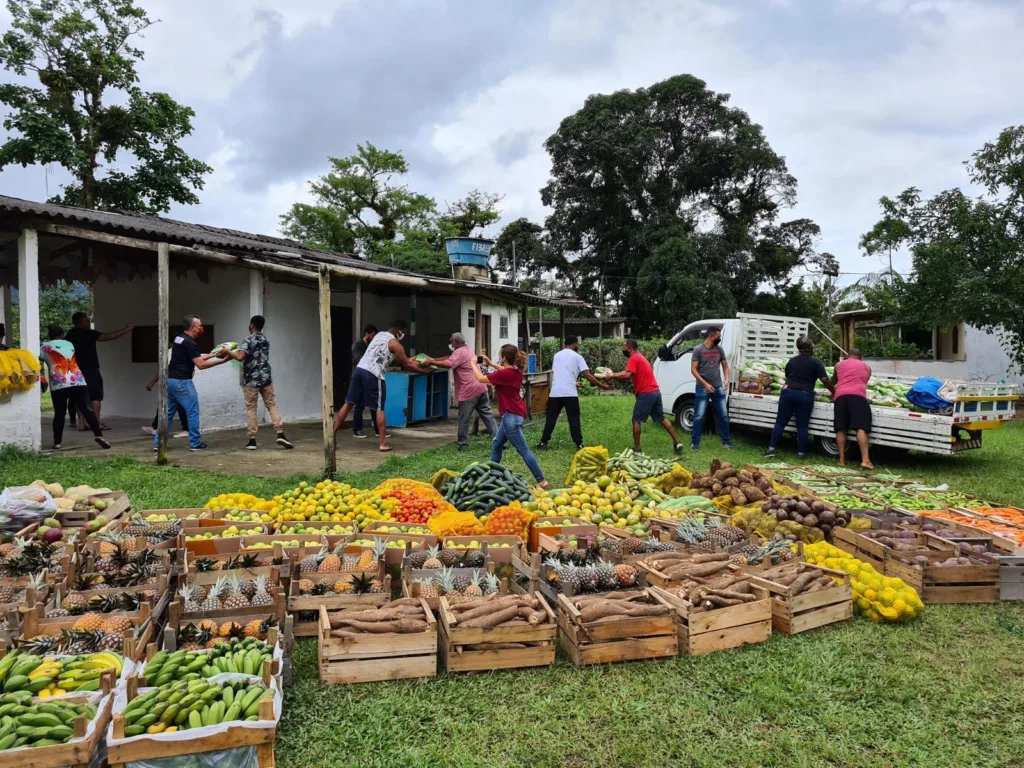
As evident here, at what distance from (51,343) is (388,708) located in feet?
29.3

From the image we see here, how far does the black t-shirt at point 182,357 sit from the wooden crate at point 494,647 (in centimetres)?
765

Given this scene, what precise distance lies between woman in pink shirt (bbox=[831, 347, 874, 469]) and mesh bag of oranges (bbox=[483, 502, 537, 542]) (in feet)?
21.0

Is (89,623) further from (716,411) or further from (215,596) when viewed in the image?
(716,411)

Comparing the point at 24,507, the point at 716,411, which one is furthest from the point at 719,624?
the point at 716,411

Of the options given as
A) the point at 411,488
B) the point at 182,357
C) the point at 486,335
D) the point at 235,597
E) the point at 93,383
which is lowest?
the point at 235,597

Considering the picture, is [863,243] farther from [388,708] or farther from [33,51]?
[33,51]

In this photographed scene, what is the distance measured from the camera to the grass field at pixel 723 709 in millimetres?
3080

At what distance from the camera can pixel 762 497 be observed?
695 cm

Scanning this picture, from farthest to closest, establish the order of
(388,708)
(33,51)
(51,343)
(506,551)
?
(33,51)
(51,343)
(506,551)
(388,708)

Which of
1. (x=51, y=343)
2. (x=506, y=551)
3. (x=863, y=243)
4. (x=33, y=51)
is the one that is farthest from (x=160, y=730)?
(x=33, y=51)

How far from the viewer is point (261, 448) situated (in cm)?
1077

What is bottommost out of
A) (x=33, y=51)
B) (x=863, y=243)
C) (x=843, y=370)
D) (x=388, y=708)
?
(x=388, y=708)

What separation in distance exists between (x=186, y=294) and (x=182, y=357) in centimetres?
395

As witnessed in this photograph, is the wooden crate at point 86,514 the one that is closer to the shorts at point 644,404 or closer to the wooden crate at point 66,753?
the wooden crate at point 66,753
